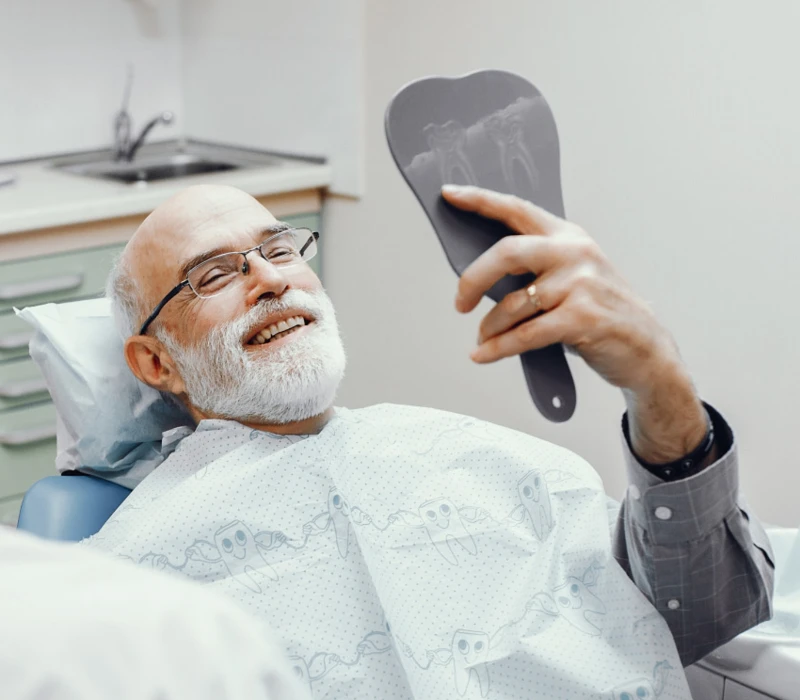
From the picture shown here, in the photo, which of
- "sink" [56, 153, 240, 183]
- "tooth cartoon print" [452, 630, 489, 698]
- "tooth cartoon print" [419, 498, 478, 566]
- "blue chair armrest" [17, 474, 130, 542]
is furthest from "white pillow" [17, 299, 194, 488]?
"sink" [56, 153, 240, 183]

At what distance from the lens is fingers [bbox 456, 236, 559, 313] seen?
101cm

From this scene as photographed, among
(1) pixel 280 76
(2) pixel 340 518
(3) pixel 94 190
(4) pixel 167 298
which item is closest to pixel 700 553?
(2) pixel 340 518

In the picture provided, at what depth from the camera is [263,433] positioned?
5.13 ft

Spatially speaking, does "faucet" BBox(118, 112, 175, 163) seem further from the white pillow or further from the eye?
the eye

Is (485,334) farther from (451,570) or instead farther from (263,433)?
(263,433)

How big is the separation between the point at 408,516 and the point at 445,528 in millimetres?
54

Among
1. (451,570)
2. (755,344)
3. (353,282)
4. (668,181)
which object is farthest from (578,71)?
(451,570)

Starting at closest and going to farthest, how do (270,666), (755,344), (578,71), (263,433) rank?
1. (270,666)
2. (263,433)
3. (755,344)
4. (578,71)

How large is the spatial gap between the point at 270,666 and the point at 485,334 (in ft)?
2.36

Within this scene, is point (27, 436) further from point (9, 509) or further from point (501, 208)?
point (501, 208)

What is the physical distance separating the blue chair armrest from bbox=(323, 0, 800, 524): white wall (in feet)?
4.20

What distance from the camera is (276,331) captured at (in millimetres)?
1599

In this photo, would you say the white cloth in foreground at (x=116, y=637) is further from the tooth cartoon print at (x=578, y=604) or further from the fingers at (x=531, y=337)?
the tooth cartoon print at (x=578, y=604)

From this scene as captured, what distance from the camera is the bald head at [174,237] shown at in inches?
64.4
